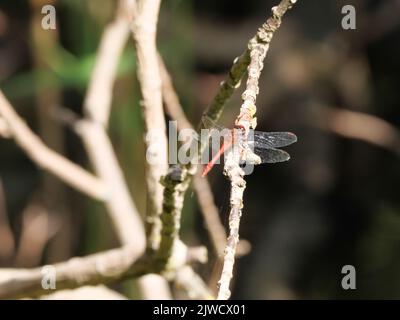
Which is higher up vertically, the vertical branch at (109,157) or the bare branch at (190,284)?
the vertical branch at (109,157)

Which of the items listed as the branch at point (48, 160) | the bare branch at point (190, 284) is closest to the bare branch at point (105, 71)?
the branch at point (48, 160)

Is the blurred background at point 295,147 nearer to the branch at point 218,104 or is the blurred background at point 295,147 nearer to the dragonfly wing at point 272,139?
the dragonfly wing at point 272,139

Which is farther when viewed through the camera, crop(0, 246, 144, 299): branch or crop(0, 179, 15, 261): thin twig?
crop(0, 179, 15, 261): thin twig

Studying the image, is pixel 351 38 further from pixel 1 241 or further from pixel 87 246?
pixel 1 241

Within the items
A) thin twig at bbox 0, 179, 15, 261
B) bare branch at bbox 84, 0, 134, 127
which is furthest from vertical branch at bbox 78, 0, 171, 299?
thin twig at bbox 0, 179, 15, 261

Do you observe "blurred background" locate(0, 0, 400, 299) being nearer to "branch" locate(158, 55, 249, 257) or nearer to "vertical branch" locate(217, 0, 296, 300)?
"branch" locate(158, 55, 249, 257)

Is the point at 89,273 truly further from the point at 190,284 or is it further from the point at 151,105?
the point at 151,105

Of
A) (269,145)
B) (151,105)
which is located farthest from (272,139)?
(151,105)
